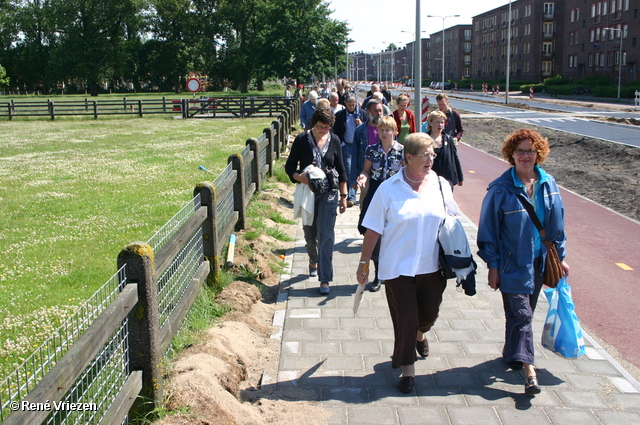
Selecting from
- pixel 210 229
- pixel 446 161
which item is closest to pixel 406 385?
pixel 210 229

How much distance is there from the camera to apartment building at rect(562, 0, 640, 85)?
6806cm

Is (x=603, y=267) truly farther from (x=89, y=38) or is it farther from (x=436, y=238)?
(x=89, y=38)

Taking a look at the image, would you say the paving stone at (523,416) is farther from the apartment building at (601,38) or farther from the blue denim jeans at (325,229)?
the apartment building at (601,38)

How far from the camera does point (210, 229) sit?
6.48 metres

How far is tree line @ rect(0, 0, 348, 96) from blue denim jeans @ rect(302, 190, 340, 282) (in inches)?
2472

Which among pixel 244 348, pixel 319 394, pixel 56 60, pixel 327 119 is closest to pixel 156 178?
pixel 327 119

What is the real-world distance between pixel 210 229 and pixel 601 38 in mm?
79702

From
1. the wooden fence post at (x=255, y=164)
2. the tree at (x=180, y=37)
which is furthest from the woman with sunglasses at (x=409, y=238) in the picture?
the tree at (x=180, y=37)

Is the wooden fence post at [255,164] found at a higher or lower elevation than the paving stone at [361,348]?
higher

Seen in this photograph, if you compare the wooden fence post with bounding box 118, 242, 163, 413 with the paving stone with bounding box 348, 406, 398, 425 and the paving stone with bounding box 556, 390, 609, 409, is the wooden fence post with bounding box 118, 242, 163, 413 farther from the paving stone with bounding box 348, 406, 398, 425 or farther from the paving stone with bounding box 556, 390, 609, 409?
the paving stone with bounding box 556, 390, 609, 409

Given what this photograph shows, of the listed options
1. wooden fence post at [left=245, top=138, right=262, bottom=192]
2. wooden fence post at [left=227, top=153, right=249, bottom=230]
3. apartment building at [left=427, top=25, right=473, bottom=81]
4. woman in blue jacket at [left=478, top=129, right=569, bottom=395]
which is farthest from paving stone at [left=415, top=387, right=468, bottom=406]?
apartment building at [left=427, top=25, right=473, bottom=81]

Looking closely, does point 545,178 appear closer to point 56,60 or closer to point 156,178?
point 156,178

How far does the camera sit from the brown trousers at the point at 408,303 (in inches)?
182

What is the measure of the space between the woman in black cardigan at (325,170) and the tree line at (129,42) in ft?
205
